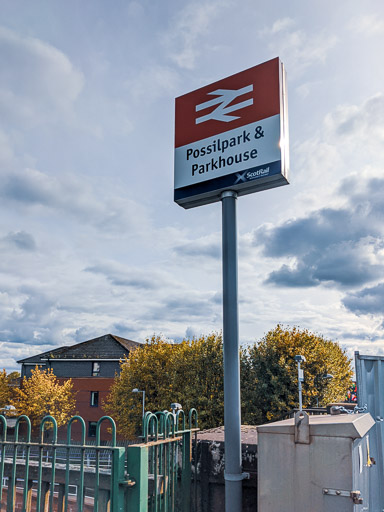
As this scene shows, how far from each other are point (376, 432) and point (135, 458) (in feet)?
15.7

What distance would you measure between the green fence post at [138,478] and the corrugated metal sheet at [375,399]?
4075 mm

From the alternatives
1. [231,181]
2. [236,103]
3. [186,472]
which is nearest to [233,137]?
[236,103]

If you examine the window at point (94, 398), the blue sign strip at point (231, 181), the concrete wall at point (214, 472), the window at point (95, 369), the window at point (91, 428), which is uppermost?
the blue sign strip at point (231, 181)

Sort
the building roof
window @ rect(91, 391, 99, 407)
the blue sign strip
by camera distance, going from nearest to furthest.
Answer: the blue sign strip → window @ rect(91, 391, 99, 407) → the building roof

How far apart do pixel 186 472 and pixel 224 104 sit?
16.0ft

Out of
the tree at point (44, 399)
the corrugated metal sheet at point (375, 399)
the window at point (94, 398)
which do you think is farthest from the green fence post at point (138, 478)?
the window at point (94, 398)

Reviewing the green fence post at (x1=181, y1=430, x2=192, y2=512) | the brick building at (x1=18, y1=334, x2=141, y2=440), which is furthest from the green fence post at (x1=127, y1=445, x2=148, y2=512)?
the brick building at (x1=18, y1=334, x2=141, y2=440)

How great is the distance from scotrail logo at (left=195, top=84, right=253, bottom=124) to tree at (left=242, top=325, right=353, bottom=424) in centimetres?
2105

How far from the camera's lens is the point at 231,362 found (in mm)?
5215

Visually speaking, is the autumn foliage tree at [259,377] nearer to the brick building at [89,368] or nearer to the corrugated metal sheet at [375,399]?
the brick building at [89,368]

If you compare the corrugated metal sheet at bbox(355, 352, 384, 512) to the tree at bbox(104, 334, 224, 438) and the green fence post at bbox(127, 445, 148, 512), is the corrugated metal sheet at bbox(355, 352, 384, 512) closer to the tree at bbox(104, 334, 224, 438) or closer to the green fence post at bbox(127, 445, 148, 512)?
the green fence post at bbox(127, 445, 148, 512)

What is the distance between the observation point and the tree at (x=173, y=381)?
86.2ft

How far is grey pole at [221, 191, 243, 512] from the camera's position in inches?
188

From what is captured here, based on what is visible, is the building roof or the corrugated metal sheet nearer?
the corrugated metal sheet
